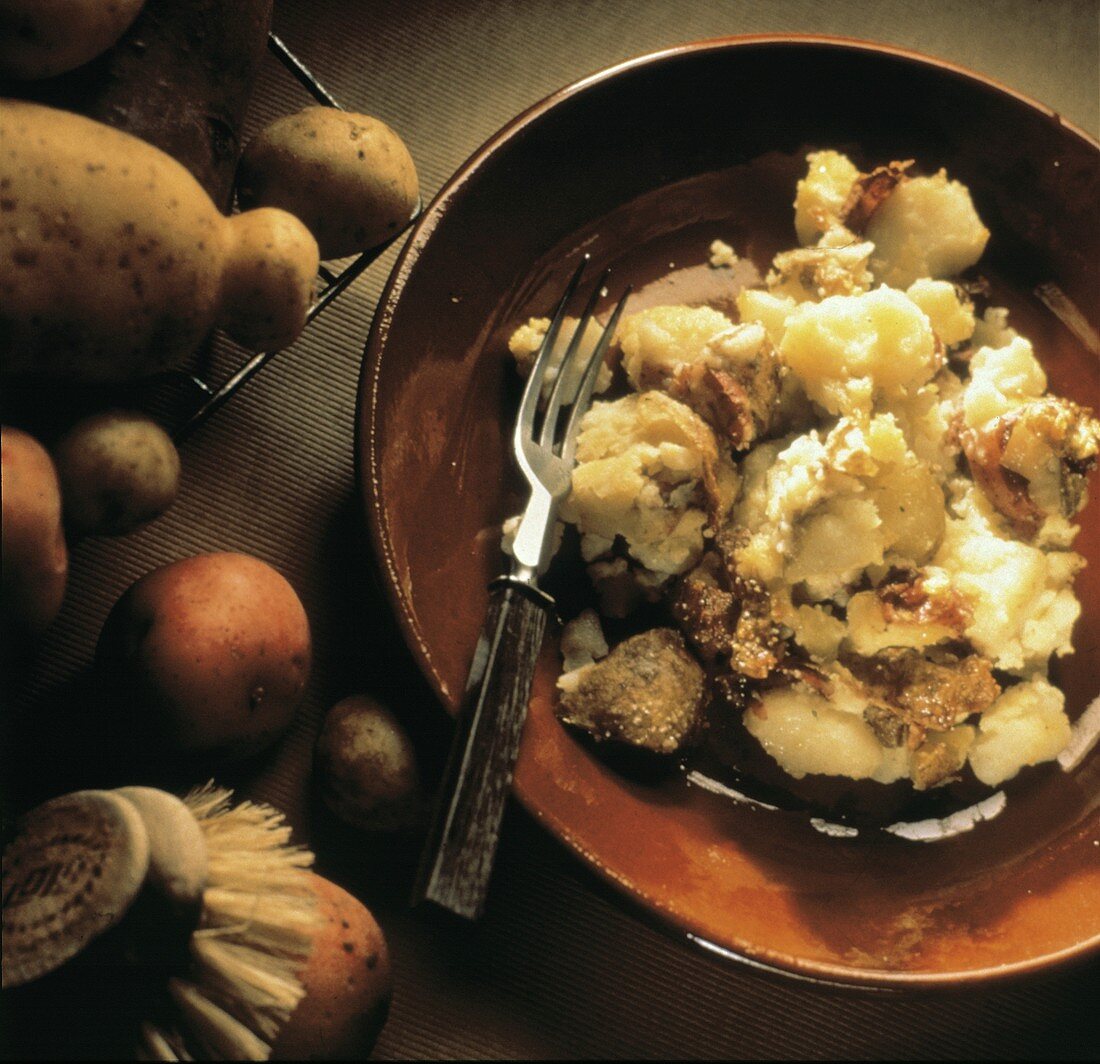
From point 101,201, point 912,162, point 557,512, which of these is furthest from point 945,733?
point 101,201

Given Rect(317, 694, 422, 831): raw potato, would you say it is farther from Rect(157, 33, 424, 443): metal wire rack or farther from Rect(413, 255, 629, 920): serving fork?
Rect(157, 33, 424, 443): metal wire rack

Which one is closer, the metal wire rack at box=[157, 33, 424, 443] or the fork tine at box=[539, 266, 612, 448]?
the metal wire rack at box=[157, 33, 424, 443]

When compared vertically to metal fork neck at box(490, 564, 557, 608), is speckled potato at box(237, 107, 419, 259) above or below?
above

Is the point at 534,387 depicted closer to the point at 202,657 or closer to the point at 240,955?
the point at 202,657

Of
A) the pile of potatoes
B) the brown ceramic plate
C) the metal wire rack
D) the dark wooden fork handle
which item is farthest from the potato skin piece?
the dark wooden fork handle

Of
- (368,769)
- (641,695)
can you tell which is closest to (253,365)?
(368,769)

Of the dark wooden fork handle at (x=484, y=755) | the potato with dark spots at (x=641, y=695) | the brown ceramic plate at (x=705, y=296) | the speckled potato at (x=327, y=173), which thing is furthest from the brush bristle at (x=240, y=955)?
the speckled potato at (x=327, y=173)
